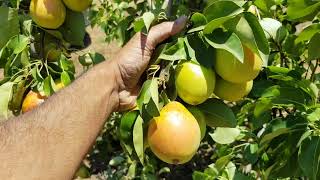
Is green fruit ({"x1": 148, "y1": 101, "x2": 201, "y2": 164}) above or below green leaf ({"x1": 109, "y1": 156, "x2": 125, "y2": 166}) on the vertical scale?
above

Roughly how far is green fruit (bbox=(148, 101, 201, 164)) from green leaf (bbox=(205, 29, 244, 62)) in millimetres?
162

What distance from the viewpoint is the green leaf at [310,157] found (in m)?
1.24

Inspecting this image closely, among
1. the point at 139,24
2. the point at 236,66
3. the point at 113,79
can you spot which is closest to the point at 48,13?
the point at 113,79

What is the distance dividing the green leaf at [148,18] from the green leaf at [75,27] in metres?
0.51

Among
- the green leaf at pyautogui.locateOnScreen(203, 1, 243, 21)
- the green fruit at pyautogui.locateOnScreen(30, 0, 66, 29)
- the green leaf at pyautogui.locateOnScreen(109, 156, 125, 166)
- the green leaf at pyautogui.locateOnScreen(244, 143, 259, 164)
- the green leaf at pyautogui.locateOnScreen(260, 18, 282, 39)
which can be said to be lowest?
the green leaf at pyautogui.locateOnScreen(109, 156, 125, 166)

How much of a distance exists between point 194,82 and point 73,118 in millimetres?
352

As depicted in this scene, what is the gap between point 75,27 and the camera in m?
1.65

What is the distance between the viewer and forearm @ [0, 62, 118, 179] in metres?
1.20

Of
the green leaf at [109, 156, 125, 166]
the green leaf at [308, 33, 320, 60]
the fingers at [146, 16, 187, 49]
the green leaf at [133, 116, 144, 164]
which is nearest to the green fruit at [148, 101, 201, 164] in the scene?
the green leaf at [133, 116, 144, 164]

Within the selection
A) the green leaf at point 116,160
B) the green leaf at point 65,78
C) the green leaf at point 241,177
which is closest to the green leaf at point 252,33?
the green leaf at point 241,177

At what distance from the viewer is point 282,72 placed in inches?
54.1

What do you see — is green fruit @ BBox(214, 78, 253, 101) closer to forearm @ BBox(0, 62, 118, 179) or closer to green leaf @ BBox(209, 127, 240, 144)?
forearm @ BBox(0, 62, 118, 179)

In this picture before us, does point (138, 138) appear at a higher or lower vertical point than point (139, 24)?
lower

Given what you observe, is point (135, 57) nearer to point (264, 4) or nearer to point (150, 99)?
point (150, 99)
